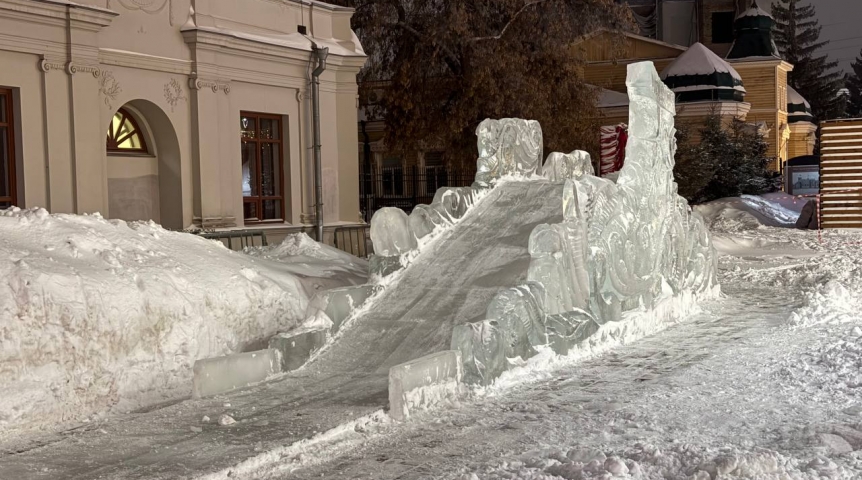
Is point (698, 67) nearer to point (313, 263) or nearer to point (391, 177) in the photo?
point (391, 177)

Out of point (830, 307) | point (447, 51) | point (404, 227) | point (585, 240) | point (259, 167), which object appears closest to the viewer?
point (585, 240)

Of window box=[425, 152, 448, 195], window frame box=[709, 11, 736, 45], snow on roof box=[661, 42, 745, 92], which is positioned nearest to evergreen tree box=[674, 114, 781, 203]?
snow on roof box=[661, 42, 745, 92]

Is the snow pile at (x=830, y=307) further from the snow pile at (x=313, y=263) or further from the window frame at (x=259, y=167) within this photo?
the window frame at (x=259, y=167)

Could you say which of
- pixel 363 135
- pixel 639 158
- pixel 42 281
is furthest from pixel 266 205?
pixel 363 135

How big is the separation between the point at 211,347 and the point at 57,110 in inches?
247

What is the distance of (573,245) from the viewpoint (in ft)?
28.1

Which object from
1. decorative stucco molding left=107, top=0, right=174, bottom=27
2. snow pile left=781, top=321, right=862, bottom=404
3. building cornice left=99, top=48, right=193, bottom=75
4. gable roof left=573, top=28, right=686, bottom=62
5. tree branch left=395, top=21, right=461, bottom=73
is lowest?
snow pile left=781, top=321, right=862, bottom=404

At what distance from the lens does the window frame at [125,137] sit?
1463cm

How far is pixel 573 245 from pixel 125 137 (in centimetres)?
907

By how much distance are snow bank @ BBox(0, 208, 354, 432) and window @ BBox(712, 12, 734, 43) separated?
146 feet

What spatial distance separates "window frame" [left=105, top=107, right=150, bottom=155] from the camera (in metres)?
14.6

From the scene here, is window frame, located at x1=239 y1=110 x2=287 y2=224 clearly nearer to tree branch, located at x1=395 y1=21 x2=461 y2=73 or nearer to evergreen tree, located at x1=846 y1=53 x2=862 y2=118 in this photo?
tree branch, located at x1=395 y1=21 x2=461 y2=73

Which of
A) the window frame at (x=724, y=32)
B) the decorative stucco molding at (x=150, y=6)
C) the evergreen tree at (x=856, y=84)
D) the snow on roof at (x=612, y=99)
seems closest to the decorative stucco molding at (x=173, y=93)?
the decorative stucco molding at (x=150, y=6)

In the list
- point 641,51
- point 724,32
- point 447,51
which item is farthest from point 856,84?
point 447,51
